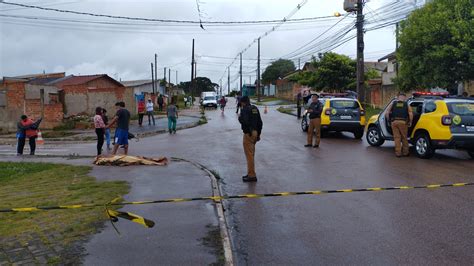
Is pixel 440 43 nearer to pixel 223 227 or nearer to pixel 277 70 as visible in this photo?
pixel 223 227

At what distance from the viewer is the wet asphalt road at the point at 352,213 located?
534 centimetres

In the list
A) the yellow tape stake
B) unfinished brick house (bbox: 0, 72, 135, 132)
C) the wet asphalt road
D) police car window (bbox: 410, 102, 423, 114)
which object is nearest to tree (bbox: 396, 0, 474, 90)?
police car window (bbox: 410, 102, 423, 114)

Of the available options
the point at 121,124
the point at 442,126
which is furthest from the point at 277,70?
the point at 442,126

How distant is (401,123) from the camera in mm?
12875

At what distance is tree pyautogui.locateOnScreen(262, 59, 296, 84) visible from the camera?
95.2 metres

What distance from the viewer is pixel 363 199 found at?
310 inches

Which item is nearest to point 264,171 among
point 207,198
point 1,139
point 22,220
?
point 207,198

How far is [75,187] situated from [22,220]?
8.83 ft

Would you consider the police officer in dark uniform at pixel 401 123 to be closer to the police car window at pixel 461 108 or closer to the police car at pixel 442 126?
the police car at pixel 442 126

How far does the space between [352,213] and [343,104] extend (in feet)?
39.5

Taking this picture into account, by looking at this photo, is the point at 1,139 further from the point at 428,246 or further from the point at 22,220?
the point at 428,246

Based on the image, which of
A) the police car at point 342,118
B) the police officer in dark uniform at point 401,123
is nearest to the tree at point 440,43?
the police car at point 342,118

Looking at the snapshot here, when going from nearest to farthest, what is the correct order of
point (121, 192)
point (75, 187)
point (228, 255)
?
point (228, 255), point (121, 192), point (75, 187)

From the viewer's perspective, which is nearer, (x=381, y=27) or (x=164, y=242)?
(x=164, y=242)
